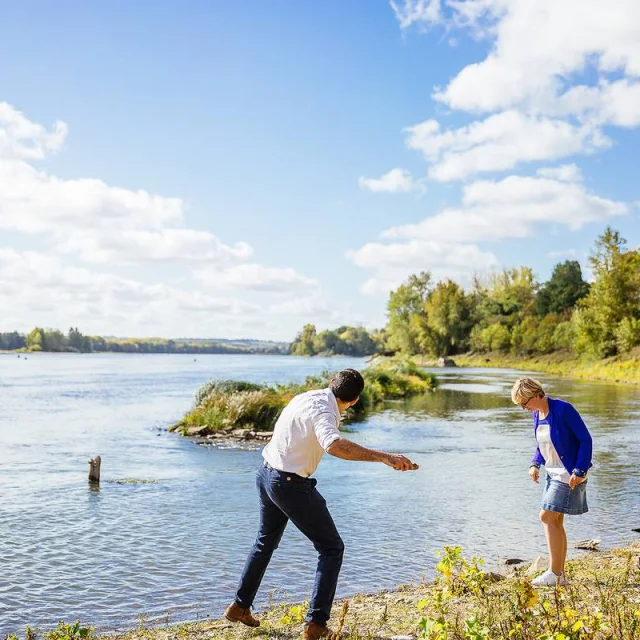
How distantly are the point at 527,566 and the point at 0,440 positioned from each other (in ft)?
61.4

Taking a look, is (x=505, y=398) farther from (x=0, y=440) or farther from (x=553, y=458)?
(x=553, y=458)

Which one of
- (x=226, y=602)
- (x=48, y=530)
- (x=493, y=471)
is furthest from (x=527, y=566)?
(x=493, y=471)

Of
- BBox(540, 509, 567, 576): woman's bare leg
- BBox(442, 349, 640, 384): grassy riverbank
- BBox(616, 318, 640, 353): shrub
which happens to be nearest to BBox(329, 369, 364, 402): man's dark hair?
BBox(540, 509, 567, 576): woman's bare leg

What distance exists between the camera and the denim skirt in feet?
22.6

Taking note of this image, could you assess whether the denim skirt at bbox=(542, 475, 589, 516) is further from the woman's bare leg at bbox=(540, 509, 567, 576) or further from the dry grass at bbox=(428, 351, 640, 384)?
the dry grass at bbox=(428, 351, 640, 384)

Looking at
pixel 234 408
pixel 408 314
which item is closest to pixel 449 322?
pixel 408 314

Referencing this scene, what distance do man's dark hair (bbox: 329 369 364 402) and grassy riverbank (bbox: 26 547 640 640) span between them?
1.43 metres

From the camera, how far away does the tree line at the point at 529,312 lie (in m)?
64.7

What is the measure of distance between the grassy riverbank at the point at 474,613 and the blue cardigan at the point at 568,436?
1101 mm

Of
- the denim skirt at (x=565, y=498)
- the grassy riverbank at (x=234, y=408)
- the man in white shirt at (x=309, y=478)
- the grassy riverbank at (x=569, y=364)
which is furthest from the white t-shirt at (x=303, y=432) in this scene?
the grassy riverbank at (x=569, y=364)

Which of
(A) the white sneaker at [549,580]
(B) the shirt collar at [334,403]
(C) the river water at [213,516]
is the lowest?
(C) the river water at [213,516]

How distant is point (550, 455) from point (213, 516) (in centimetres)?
658

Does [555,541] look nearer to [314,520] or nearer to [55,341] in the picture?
[314,520]

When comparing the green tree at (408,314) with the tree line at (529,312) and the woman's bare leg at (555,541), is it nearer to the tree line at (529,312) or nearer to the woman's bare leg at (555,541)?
the tree line at (529,312)
